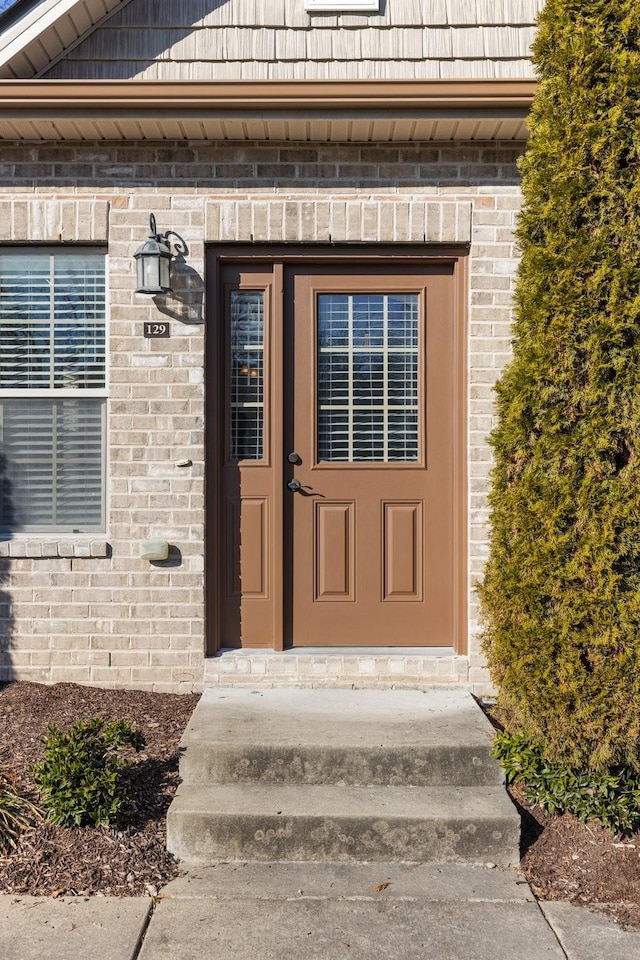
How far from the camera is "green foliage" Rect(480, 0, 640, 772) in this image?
345 centimetres

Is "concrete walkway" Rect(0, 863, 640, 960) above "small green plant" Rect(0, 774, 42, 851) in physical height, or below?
below

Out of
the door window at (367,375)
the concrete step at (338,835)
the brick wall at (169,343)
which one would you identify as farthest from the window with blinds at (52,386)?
the concrete step at (338,835)

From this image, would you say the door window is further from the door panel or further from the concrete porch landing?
the concrete porch landing

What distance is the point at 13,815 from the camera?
3.39 meters

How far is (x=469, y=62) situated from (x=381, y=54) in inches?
21.4

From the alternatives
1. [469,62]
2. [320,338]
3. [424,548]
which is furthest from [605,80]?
[424,548]

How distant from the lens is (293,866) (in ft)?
11.0

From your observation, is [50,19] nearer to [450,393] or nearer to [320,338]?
[320,338]

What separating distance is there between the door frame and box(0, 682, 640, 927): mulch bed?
120cm

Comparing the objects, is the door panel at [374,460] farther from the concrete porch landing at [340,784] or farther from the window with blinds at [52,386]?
the window with blinds at [52,386]

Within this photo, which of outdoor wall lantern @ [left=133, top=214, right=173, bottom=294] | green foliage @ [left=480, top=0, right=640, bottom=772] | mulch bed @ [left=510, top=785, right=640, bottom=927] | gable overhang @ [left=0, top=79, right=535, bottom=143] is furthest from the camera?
outdoor wall lantern @ [left=133, top=214, right=173, bottom=294]

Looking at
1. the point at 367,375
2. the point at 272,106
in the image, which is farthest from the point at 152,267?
the point at 367,375

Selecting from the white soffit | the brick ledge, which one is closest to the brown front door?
the brick ledge

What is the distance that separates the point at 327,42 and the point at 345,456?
254cm
